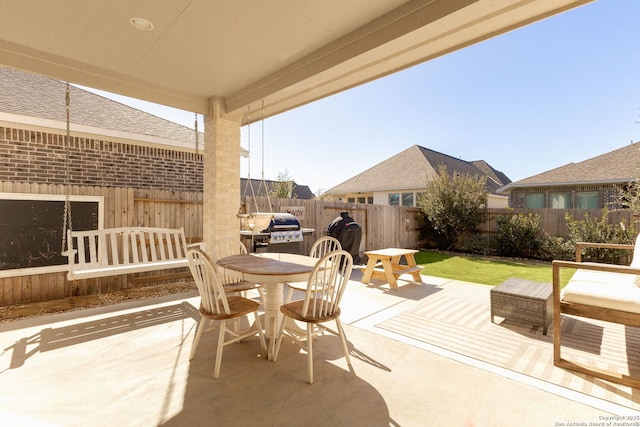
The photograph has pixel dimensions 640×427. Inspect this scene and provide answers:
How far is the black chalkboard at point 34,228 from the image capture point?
4.15 metres

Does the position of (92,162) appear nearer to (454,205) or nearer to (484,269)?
(484,269)

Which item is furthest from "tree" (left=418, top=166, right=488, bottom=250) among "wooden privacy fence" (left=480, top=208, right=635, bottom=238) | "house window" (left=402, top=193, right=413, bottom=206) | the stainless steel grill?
the stainless steel grill

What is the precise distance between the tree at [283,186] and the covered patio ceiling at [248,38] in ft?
44.2

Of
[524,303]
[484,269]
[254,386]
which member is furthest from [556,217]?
[254,386]

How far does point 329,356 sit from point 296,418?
90cm

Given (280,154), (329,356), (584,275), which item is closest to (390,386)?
(329,356)

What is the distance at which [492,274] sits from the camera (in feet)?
21.4

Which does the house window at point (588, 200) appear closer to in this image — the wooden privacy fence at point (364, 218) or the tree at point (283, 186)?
the wooden privacy fence at point (364, 218)

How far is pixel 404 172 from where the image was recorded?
15.0 meters

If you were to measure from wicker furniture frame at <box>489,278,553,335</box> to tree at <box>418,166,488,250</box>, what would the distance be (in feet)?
22.3

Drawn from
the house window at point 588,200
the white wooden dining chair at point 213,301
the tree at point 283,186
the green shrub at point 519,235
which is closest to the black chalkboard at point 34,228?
the white wooden dining chair at point 213,301

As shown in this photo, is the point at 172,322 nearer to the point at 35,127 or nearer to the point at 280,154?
the point at 35,127

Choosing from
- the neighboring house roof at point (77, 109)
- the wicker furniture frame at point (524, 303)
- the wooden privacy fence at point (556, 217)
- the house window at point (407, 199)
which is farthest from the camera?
the house window at point (407, 199)

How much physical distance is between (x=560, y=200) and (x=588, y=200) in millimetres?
876
